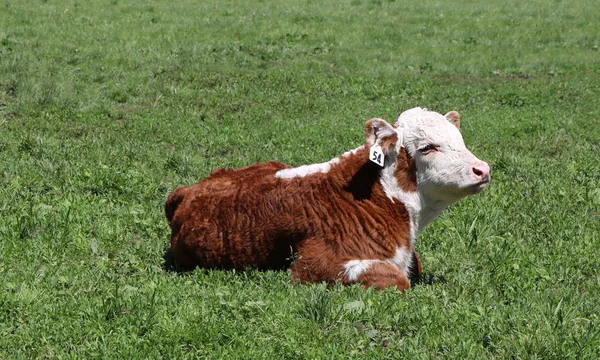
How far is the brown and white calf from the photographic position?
6.94m

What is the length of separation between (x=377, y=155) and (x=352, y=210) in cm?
57

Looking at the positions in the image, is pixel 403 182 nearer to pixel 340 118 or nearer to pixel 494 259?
pixel 494 259

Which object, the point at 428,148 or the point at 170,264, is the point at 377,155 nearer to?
the point at 428,148

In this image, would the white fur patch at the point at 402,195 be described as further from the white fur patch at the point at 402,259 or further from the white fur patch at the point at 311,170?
the white fur patch at the point at 311,170

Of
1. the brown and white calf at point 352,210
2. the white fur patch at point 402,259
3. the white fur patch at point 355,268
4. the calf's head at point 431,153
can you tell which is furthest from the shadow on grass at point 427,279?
the calf's head at point 431,153

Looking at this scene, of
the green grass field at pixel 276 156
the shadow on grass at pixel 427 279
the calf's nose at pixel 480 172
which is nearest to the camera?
the green grass field at pixel 276 156

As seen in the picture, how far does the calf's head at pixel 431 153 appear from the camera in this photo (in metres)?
6.87

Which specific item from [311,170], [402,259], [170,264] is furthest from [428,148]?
[170,264]

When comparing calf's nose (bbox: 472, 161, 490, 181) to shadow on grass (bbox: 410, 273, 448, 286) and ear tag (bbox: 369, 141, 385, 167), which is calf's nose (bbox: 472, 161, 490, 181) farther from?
shadow on grass (bbox: 410, 273, 448, 286)

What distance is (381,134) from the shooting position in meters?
7.07

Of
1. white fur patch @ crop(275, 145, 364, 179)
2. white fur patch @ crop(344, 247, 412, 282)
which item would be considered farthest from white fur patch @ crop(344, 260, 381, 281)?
white fur patch @ crop(275, 145, 364, 179)

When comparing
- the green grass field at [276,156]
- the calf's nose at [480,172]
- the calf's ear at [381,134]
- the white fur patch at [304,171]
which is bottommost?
the green grass field at [276,156]

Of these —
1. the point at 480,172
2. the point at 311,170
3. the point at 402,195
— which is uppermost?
the point at 480,172

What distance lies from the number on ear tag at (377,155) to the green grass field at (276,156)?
1184mm
